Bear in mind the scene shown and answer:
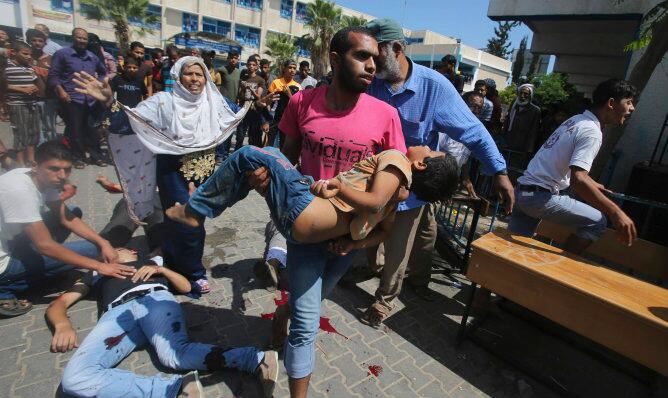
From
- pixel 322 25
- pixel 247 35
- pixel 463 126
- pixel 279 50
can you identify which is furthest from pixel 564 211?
pixel 247 35

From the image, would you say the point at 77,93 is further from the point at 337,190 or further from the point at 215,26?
the point at 215,26

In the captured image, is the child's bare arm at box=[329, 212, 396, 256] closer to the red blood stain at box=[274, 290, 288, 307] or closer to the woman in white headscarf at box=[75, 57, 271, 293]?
the red blood stain at box=[274, 290, 288, 307]

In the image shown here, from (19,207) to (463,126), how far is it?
3.21 m

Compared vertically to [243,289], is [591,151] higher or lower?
higher

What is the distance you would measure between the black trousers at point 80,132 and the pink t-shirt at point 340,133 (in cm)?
650

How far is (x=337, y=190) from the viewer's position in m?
1.70

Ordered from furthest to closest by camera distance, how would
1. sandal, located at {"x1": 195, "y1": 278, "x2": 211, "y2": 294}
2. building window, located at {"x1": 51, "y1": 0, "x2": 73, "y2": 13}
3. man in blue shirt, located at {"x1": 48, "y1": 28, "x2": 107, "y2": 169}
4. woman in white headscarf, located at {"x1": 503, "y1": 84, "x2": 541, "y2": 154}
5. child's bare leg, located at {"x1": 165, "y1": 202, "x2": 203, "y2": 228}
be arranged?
building window, located at {"x1": 51, "y1": 0, "x2": 73, "y2": 13}, woman in white headscarf, located at {"x1": 503, "y1": 84, "x2": 541, "y2": 154}, man in blue shirt, located at {"x1": 48, "y1": 28, "x2": 107, "y2": 169}, sandal, located at {"x1": 195, "y1": 278, "x2": 211, "y2": 294}, child's bare leg, located at {"x1": 165, "y1": 202, "x2": 203, "y2": 228}

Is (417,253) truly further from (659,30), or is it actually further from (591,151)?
(659,30)

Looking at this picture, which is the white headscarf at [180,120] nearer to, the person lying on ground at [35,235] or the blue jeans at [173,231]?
the blue jeans at [173,231]

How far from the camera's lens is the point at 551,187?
3.13 metres

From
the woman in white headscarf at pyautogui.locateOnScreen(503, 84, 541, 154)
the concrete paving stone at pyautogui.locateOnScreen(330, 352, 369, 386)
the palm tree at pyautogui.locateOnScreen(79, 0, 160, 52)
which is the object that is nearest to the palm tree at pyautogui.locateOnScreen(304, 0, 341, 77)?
the palm tree at pyautogui.locateOnScreen(79, 0, 160, 52)

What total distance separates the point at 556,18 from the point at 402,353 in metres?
9.10

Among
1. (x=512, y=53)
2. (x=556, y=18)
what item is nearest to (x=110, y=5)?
(x=556, y=18)

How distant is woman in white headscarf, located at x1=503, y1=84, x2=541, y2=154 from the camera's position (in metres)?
7.10
